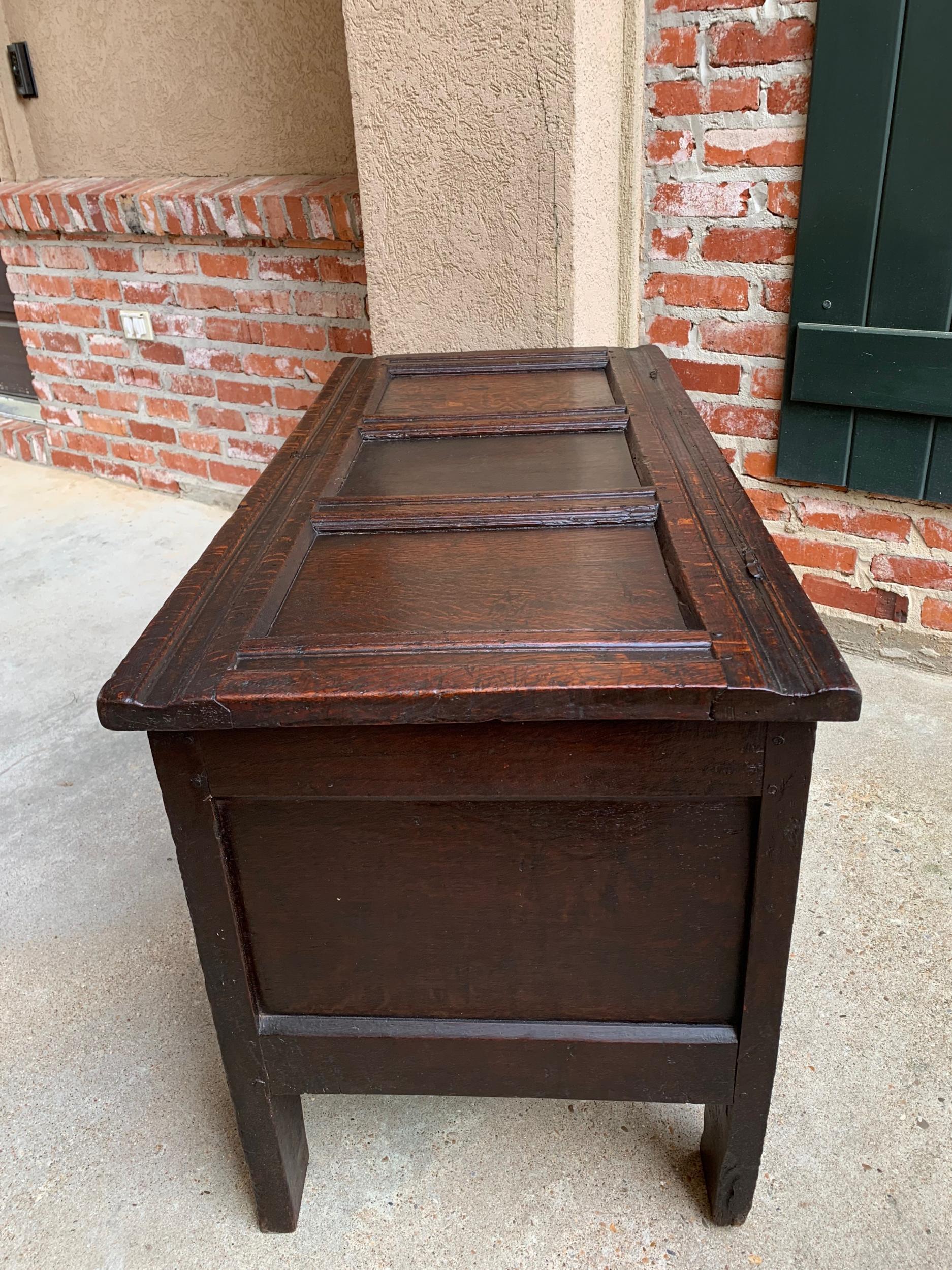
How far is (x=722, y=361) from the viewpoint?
236cm

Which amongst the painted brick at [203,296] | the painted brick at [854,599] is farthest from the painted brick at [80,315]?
the painted brick at [854,599]

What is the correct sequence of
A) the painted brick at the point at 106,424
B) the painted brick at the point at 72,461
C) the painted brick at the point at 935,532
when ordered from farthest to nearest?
the painted brick at the point at 72,461
the painted brick at the point at 106,424
the painted brick at the point at 935,532

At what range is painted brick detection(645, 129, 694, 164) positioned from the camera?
87.3 inches

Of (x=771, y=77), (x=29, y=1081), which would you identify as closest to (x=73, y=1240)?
(x=29, y=1081)

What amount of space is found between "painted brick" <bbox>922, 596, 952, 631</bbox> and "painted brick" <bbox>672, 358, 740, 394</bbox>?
2.18ft

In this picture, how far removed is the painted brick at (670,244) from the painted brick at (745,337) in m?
0.17

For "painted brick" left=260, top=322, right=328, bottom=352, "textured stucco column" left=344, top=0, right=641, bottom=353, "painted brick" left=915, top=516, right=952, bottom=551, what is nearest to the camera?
"textured stucco column" left=344, top=0, right=641, bottom=353

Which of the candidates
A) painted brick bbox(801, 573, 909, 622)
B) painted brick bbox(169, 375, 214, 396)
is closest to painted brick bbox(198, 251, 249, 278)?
painted brick bbox(169, 375, 214, 396)

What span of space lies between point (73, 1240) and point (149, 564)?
2157 millimetres

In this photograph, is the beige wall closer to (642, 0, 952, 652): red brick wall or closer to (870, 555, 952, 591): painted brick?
(642, 0, 952, 652): red brick wall

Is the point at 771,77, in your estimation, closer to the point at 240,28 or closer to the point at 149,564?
the point at 240,28

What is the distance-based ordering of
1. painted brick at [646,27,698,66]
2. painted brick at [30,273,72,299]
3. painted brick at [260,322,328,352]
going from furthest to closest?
1. painted brick at [30,273,72,299]
2. painted brick at [260,322,328,352]
3. painted brick at [646,27,698,66]

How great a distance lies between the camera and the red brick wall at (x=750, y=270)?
2.09 m

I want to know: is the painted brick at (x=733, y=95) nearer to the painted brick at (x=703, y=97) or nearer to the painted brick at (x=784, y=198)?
the painted brick at (x=703, y=97)
